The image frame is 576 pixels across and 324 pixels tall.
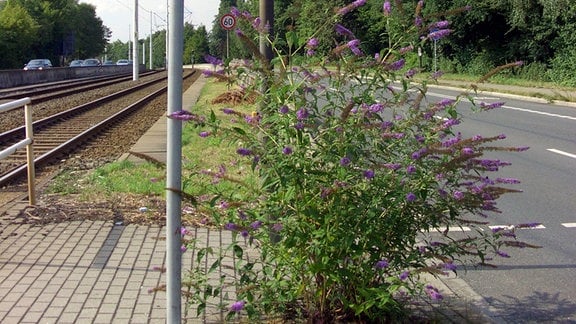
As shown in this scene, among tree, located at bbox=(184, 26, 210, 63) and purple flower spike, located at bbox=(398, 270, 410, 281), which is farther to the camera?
tree, located at bbox=(184, 26, 210, 63)

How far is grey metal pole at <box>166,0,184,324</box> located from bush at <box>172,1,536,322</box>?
0.67ft

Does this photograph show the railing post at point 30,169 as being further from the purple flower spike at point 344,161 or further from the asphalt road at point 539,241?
the purple flower spike at point 344,161

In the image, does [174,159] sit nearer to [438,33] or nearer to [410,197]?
[410,197]

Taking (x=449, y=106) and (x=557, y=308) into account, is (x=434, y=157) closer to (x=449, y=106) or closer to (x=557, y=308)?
(x=449, y=106)

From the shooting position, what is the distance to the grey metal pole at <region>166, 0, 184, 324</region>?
3.29m

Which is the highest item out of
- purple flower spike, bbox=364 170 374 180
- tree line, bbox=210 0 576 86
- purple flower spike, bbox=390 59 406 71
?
tree line, bbox=210 0 576 86

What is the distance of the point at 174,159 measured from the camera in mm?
3422

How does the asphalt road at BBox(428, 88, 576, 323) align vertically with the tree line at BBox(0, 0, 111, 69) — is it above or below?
below

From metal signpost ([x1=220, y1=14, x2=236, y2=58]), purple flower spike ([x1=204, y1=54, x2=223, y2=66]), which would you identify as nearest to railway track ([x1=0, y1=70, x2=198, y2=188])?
metal signpost ([x1=220, y1=14, x2=236, y2=58])

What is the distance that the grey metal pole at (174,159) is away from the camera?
3.29m

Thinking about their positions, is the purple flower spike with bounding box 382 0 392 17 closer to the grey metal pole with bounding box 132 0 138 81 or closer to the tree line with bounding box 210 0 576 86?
the tree line with bounding box 210 0 576 86

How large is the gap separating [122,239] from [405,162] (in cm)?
319

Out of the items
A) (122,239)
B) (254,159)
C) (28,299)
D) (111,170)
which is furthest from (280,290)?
(111,170)

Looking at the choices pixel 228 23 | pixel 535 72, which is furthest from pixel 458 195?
pixel 535 72
